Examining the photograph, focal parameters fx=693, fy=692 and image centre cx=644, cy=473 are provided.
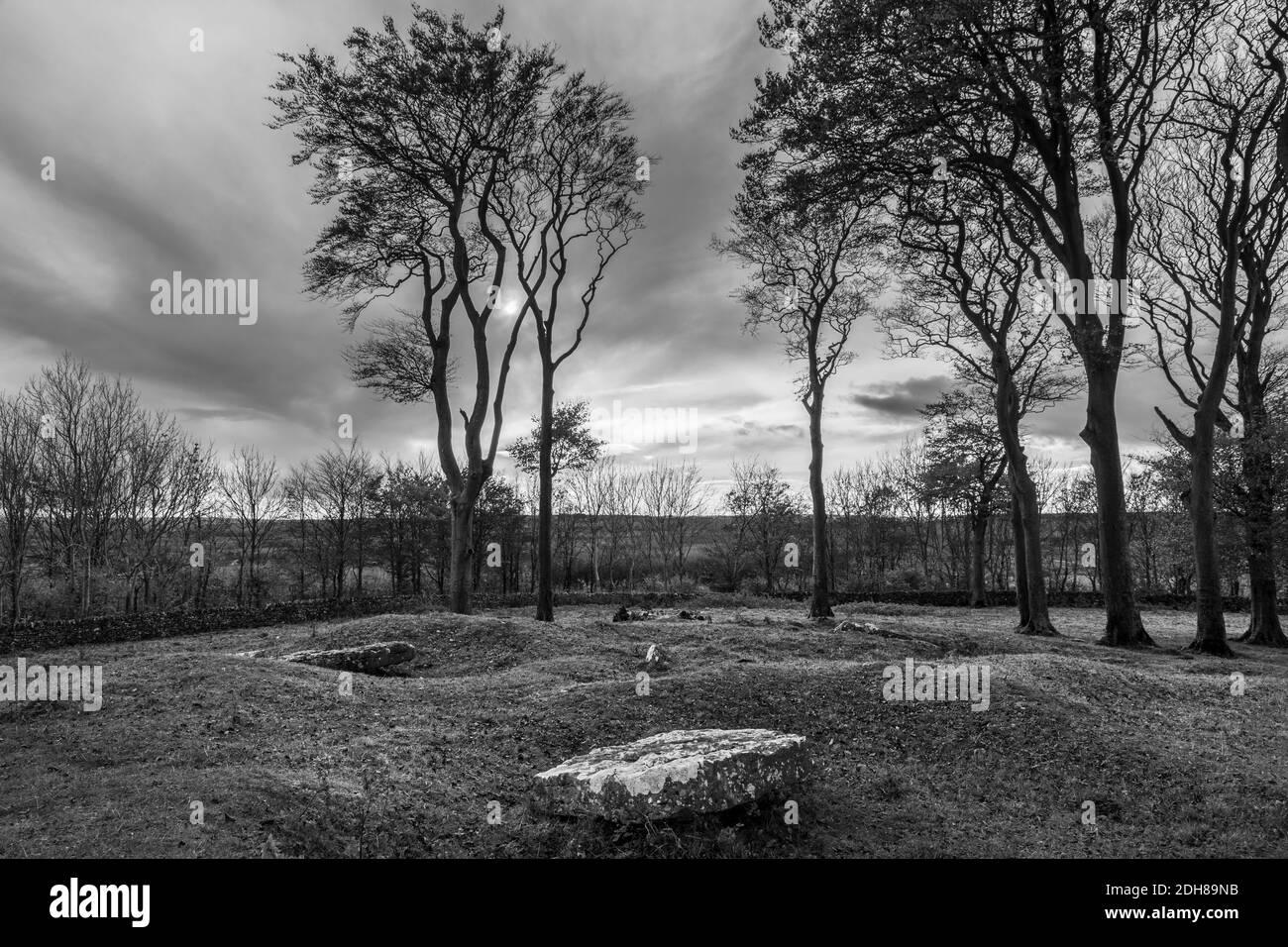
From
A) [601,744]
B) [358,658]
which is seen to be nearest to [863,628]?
[601,744]

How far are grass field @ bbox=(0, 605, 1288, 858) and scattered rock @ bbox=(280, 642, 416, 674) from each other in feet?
1.72

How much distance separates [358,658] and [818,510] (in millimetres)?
13617

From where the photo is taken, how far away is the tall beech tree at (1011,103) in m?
11.6

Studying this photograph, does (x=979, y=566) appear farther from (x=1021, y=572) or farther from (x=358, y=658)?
(x=358, y=658)

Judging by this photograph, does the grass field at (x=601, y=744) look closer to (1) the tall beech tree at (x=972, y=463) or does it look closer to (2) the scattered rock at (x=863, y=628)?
(2) the scattered rock at (x=863, y=628)

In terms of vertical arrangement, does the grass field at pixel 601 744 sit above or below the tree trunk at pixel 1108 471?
below

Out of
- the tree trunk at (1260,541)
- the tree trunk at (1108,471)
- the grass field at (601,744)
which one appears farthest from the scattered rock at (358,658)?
the tree trunk at (1260,541)

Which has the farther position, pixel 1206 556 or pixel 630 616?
pixel 630 616

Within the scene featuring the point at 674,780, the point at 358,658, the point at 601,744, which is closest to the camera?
the point at 674,780

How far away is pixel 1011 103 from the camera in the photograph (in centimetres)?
1280

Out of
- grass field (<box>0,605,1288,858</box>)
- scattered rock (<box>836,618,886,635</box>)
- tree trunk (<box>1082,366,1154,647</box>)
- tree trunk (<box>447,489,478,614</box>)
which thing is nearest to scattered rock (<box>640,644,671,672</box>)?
grass field (<box>0,605,1288,858</box>)

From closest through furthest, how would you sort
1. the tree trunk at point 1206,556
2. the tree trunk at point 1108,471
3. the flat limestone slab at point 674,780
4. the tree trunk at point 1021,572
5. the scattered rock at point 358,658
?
the flat limestone slab at point 674,780 → the scattered rock at point 358,658 → the tree trunk at point 1108,471 → the tree trunk at point 1206,556 → the tree trunk at point 1021,572

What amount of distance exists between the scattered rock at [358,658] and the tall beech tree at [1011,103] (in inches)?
450
